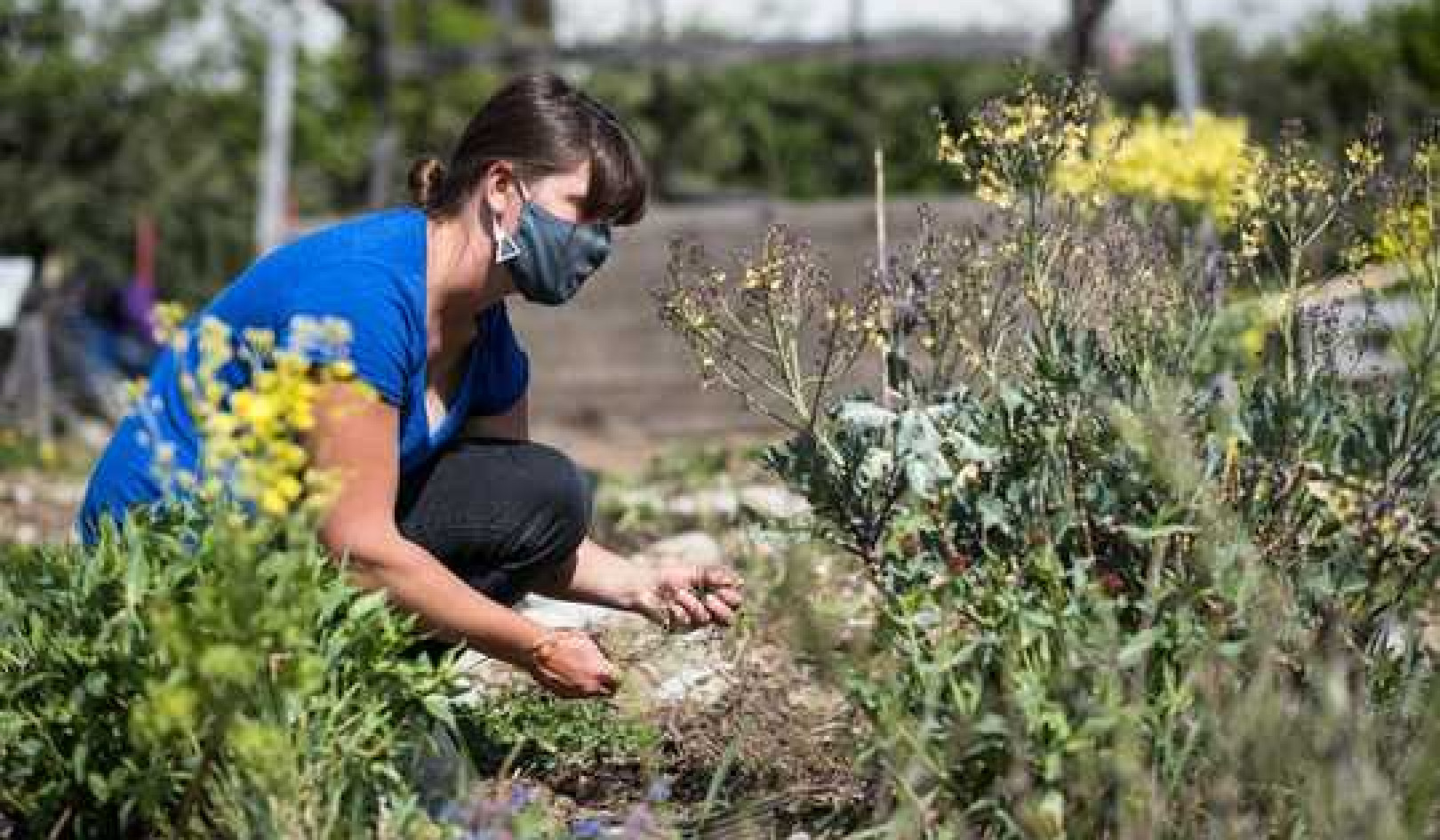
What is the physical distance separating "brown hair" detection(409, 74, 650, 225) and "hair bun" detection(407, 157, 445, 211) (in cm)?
4

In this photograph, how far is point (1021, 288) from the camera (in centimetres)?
316

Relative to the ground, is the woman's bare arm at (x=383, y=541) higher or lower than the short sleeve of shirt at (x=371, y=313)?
lower

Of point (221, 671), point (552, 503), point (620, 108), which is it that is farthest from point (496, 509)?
point (620, 108)

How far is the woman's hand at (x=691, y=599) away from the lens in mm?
3361

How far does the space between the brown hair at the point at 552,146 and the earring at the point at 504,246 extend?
87mm

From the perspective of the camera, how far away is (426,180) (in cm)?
349

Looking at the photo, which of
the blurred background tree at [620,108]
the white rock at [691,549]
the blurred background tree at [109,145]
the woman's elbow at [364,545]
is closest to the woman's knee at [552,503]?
the woman's elbow at [364,545]

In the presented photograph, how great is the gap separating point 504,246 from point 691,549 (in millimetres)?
2200

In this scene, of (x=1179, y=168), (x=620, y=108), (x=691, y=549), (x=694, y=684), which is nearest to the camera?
(x=694, y=684)

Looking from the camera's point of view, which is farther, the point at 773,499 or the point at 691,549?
the point at 773,499

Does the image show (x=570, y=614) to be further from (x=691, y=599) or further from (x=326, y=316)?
(x=326, y=316)

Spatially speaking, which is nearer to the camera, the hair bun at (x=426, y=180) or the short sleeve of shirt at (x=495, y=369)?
the hair bun at (x=426, y=180)

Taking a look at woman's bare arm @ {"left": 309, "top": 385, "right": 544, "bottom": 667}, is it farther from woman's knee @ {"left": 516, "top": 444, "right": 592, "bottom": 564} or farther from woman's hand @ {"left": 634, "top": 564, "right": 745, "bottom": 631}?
woman's knee @ {"left": 516, "top": 444, "right": 592, "bottom": 564}

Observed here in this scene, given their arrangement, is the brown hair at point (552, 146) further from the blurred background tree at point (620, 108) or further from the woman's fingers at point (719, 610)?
the blurred background tree at point (620, 108)
